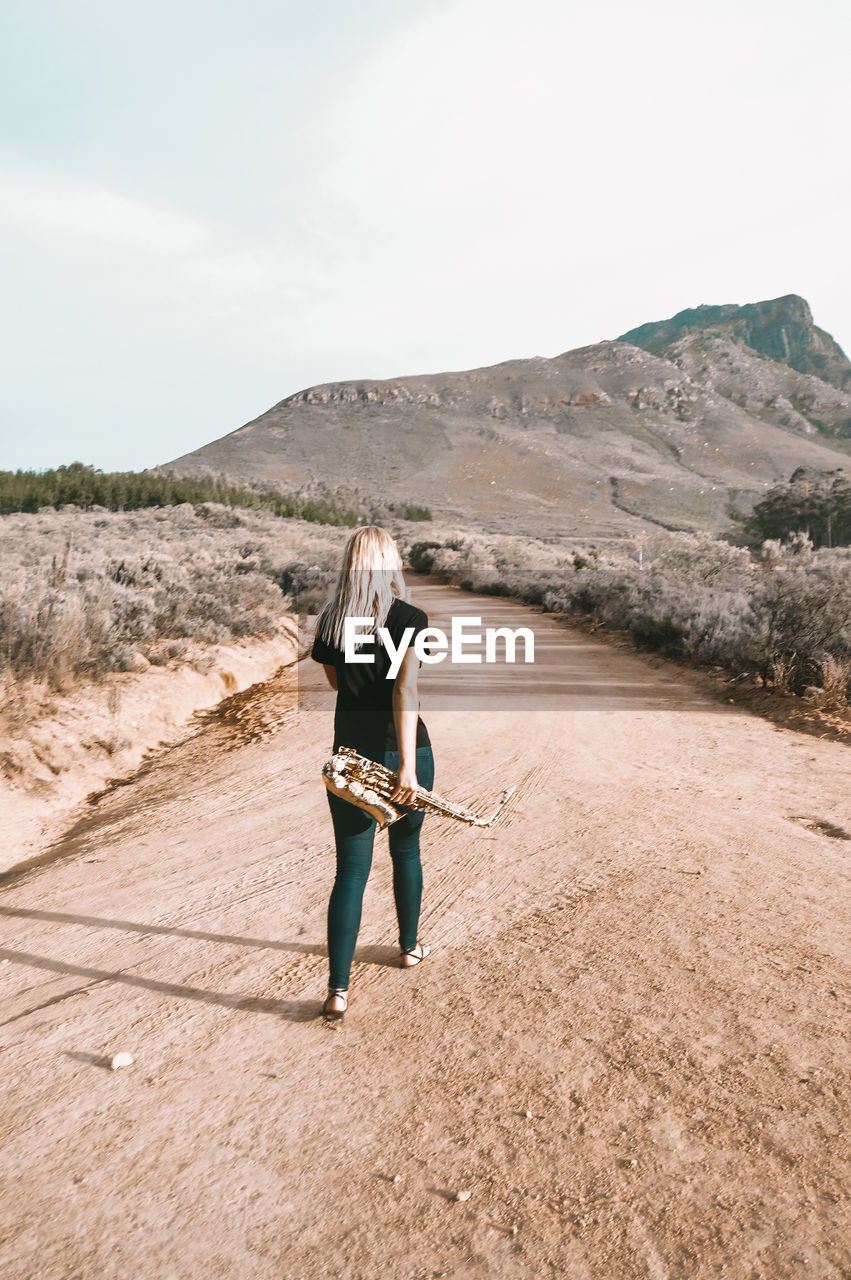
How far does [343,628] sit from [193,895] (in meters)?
2.36

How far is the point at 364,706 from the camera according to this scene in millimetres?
3182

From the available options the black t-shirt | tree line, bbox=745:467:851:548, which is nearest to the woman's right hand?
the black t-shirt

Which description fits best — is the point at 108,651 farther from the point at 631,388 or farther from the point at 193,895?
the point at 631,388

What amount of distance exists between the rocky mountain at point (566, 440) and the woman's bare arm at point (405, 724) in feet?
214

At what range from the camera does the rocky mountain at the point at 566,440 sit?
317 feet

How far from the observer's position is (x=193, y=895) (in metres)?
4.50

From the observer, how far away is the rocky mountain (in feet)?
317

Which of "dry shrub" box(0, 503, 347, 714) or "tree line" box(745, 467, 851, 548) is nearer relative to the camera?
"dry shrub" box(0, 503, 347, 714)

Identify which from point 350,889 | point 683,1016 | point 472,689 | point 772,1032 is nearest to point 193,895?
point 350,889

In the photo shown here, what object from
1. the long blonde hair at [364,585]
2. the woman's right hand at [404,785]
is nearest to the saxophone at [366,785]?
the woman's right hand at [404,785]

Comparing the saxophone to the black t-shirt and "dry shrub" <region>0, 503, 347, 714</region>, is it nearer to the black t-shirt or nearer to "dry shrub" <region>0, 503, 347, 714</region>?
the black t-shirt

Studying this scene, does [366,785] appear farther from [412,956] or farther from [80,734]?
[80,734]

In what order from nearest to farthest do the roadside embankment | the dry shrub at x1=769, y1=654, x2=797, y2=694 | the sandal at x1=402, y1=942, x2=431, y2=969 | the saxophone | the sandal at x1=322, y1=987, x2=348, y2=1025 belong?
the saxophone, the sandal at x1=322, y1=987, x2=348, y2=1025, the sandal at x1=402, y1=942, x2=431, y2=969, the roadside embankment, the dry shrub at x1=769, y1=654, x2=797, y2=694

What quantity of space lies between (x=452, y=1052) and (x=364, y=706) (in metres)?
1.42
